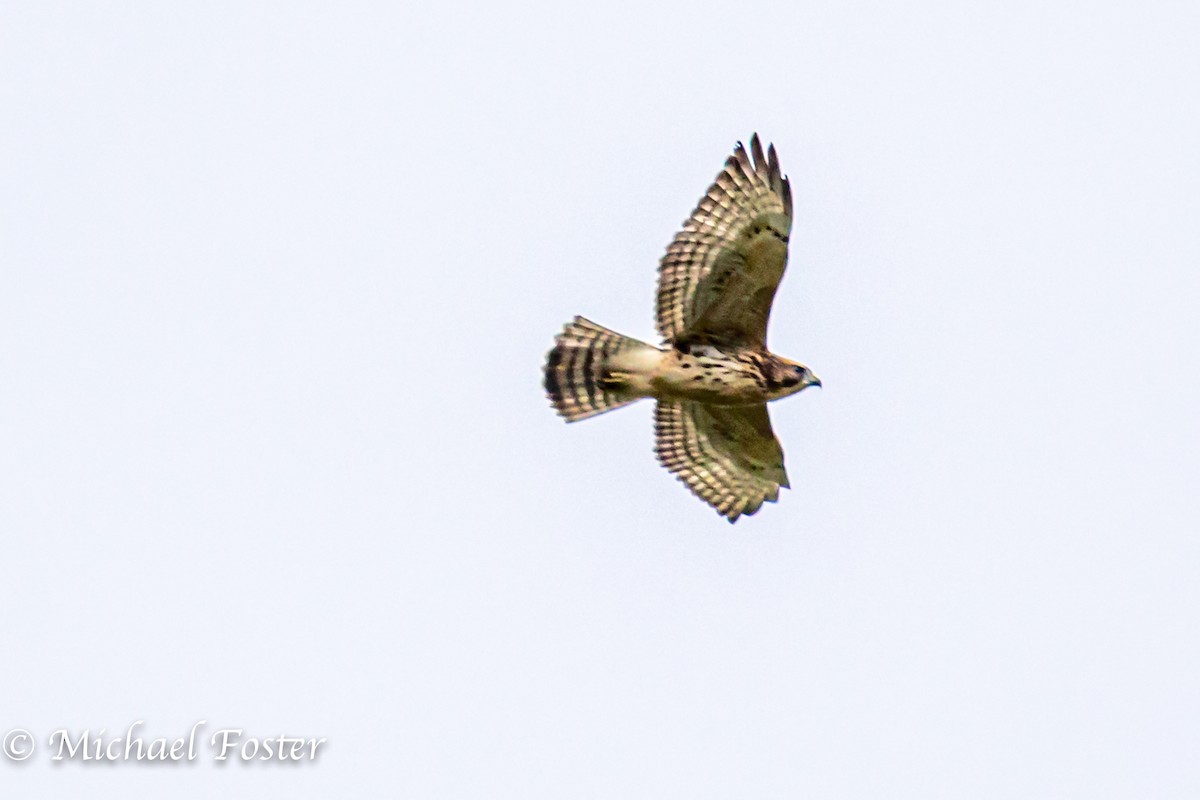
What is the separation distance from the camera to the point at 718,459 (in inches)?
696

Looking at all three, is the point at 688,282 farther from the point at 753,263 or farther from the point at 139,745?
the point at 139,745

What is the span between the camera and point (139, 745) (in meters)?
16.4

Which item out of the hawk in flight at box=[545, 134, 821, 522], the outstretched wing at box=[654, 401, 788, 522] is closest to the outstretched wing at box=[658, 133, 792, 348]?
the hawk in flight at box=[545, 134, 821, 522]

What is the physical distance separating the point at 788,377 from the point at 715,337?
726 mm

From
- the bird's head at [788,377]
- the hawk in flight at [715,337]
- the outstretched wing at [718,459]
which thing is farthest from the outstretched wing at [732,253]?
the outstretched wing at [718,459]

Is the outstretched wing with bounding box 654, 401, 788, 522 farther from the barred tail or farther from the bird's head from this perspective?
the bird's head

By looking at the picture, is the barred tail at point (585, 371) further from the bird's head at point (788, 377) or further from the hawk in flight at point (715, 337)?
the bird's head at point (788, 377)

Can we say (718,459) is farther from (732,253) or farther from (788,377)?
(732,253)

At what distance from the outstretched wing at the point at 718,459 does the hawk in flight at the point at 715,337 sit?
4cm

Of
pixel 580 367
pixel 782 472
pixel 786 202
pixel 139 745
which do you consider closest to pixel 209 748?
pixel 139 745

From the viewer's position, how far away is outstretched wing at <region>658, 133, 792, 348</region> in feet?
50.8

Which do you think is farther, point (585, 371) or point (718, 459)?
point (718, 459)

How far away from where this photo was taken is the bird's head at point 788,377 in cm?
1599

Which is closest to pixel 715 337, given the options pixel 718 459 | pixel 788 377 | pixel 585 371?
pixel 788 377
